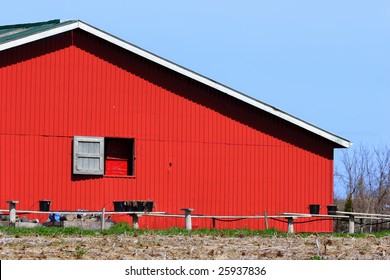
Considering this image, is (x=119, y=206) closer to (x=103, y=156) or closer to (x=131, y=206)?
(x=131, y=206)

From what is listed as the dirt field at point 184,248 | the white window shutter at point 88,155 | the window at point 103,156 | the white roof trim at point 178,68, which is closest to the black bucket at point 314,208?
the white roof trim at point 178,68

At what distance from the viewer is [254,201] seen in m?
34.4

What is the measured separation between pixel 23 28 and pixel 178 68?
22.4 feet

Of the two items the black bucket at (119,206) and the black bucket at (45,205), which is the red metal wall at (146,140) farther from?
the black bucket at (119,206)

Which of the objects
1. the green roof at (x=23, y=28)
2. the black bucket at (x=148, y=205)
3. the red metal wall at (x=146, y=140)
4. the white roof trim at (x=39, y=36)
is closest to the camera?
the white roof trim at (x=39, y=36)

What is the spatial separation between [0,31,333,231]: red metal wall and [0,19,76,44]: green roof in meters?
1.60

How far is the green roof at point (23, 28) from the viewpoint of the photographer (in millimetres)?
33319

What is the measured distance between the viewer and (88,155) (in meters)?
32.2

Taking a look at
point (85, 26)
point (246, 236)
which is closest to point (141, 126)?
point (85, 26)

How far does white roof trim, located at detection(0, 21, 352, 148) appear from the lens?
31.5 meters

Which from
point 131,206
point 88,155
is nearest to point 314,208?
point 131,206

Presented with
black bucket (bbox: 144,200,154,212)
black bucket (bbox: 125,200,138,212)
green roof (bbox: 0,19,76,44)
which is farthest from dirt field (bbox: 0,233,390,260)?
green roof (bbox: 0,19,76,44)

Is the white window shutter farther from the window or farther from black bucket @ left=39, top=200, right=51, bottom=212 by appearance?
black bucket @ left=39, top=200, right=51, bottom=212

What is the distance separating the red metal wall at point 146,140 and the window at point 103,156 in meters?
0.24
